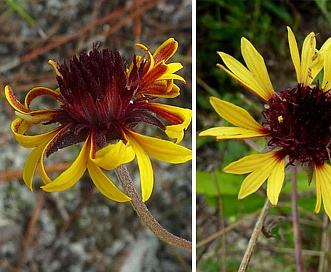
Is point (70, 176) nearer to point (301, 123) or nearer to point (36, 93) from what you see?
point (36, 93)

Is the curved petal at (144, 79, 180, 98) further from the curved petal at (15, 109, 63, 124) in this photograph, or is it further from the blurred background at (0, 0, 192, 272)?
the blurred background at (0, 0, 192, 272)

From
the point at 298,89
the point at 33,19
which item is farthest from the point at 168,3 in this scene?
the point at 298,89

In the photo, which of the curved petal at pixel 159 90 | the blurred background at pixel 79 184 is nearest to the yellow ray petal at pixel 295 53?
the curved petal at pixel 159 90

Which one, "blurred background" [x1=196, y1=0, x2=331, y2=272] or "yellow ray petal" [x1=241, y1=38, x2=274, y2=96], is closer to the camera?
"yellow ray petal" [x1=241, y1=38, x2=274, y2=96]

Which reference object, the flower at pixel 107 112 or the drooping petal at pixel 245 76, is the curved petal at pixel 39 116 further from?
the drooping petal at pixel 245 76

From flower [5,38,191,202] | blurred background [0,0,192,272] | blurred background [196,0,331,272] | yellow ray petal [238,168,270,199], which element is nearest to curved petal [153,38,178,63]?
flower [5,38,191,202]

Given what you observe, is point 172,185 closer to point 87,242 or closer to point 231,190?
point 87,242
